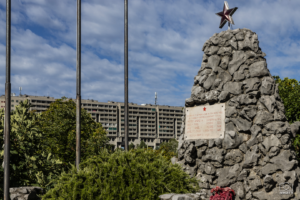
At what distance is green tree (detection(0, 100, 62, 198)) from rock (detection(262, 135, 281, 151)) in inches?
299

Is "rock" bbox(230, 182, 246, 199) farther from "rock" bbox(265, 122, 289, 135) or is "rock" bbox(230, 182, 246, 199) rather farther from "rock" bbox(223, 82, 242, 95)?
"rock" bbox(223, 82, 242, 95)

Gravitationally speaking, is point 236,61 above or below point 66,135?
above

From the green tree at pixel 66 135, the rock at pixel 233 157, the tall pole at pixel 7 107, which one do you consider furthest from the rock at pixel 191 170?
the green tree at pixel 66 135

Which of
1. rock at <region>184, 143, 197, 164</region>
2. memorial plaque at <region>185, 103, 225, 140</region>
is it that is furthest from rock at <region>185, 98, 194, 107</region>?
rock at <region>184, 143, 197, 164</region>

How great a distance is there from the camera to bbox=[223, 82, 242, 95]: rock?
1207 cm

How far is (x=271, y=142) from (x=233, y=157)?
52.4 inches

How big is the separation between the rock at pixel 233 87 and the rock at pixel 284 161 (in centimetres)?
250

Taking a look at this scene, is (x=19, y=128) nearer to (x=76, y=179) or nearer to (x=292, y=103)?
(x=76, y=179)

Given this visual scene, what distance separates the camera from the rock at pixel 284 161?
11.0 m

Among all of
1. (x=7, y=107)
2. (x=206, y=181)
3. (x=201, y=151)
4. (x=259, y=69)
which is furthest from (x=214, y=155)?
(x=7, y=107)

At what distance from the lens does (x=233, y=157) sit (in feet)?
38.2

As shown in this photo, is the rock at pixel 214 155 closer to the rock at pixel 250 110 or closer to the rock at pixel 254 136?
the rock at pixel 254 136

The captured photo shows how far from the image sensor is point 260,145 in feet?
37.6

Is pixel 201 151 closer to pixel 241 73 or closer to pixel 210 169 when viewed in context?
pixel 210 169
